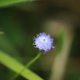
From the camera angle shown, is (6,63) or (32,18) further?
(32,18)

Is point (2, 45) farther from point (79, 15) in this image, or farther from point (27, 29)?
point (79, 15)

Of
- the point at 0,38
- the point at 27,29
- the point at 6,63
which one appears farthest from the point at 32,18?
the point at 6,63

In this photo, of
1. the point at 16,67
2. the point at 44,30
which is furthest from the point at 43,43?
the point at 44,30

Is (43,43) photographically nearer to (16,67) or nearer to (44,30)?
(16,67)

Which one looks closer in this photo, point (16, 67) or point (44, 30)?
point (16, 67)

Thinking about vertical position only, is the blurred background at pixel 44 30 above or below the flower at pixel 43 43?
above

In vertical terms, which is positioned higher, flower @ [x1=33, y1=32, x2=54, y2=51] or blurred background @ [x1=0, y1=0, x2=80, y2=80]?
blurred background @ [x1=0, y1=0, x2=80, y2=80]

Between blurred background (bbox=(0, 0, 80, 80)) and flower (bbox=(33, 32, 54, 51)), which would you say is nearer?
flower (bbox=(33, 32, 54, 51))

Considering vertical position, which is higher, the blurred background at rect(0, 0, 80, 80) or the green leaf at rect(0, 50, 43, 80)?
the blurred background at rect(0, 0, 80, 80)
